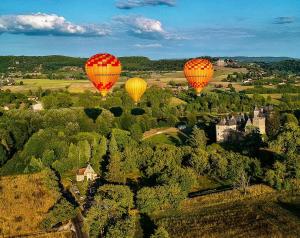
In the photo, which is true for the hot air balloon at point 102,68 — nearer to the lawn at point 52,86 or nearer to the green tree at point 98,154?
the green tree at point 98,154

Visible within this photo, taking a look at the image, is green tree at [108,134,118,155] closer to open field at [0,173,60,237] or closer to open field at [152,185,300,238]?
open field at [0,173,60,237]

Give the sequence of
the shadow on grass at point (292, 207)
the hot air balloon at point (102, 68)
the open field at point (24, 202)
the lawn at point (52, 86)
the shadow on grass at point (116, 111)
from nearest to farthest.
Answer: the open field at point (24, 202) → the shadow on grass at point (292, 207) → the hot air balloon at point (102, 68) → the shadow on grass at point (116, 111) → the lawn at point (52, 86)

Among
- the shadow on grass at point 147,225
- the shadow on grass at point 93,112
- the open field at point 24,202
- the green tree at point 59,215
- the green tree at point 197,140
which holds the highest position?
the green tree at point 197,140

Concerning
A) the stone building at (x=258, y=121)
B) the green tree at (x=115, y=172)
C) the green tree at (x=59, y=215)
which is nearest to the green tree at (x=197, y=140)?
the stone building at (x=258, y=121)

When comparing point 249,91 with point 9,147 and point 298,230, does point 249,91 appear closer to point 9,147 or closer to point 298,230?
point 9,147

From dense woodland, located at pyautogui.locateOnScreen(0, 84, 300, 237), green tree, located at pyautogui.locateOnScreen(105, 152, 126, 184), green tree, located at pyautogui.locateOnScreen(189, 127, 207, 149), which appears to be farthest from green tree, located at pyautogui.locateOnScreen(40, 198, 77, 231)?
green tree, located at pyautogui.locateOnScreen(189, 127, 207, 149)

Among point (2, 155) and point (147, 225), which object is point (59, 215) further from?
point (2, 155)
